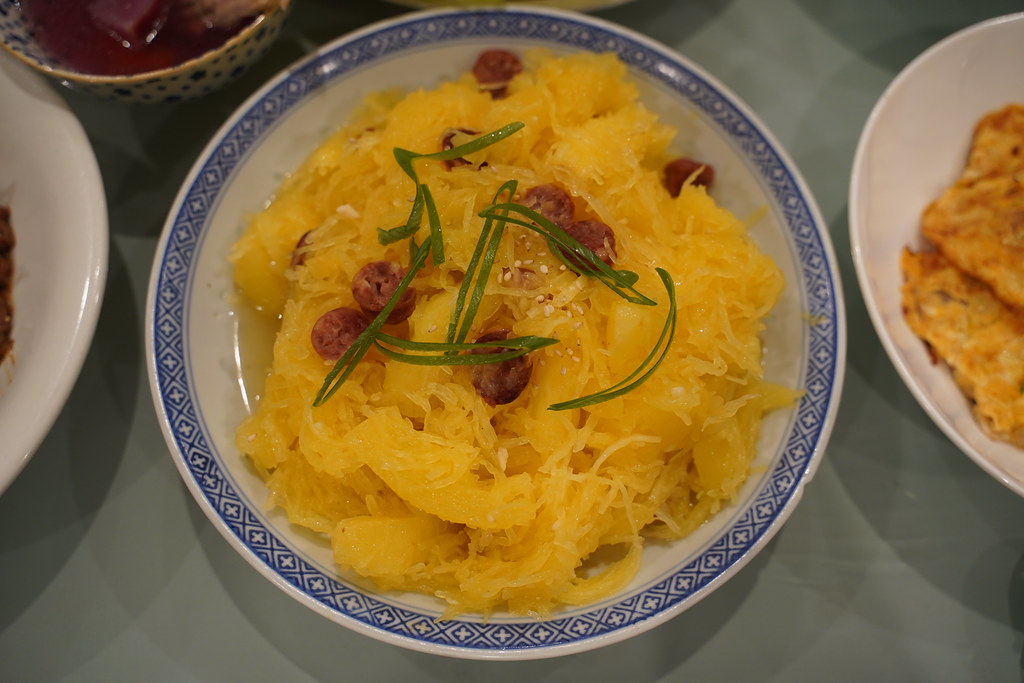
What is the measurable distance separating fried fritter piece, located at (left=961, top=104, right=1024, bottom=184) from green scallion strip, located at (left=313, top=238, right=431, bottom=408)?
2.43 m

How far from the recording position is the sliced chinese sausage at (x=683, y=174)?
2.78 meters

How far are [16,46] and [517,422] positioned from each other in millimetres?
2273

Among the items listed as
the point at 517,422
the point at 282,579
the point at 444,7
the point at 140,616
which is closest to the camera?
the point at 282,579

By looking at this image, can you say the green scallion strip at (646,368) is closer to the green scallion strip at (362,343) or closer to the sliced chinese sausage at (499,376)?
the sliced chinese sausage at (499,376)

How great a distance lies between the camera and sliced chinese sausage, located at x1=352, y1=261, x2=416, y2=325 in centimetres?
230

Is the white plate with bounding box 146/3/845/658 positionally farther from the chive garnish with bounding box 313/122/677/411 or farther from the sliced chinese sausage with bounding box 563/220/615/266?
the sliced chinese sausage with bounding box 563/220/615/266

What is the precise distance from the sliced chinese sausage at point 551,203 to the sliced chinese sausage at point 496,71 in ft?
2.19

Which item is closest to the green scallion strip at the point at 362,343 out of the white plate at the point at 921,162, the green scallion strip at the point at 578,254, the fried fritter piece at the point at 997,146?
the green scallion strip at the point at 578,254

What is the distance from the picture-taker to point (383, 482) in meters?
2.36

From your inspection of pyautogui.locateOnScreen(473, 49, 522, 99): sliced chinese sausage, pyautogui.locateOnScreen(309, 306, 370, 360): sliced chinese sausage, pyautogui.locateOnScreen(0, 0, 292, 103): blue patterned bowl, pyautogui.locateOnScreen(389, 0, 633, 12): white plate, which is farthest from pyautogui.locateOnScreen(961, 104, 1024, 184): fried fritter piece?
pyautogui.locateOnScreen(0, 0, 292, 103): blue patterned bowl

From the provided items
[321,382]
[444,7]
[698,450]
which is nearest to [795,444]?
[698,450]

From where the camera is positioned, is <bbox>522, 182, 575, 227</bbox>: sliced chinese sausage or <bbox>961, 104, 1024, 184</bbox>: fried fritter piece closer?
<bbox>522, 182, 575, 227</bbox>: sliced chinese sausage

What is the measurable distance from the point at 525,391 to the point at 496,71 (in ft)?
4.64

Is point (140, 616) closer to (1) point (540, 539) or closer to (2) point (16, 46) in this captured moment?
(1) point (540, 539)
